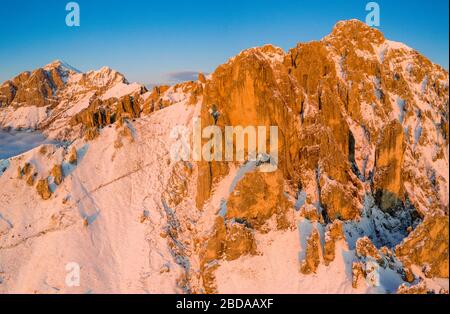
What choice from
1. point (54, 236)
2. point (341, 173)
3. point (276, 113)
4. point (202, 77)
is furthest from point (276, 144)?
point (202, 77)

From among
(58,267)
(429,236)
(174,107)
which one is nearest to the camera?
(429,236)

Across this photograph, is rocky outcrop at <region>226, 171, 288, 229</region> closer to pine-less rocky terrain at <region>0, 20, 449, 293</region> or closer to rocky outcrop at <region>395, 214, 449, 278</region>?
pine-less rocky terrain at <region>0, 20, 449, 293</region>

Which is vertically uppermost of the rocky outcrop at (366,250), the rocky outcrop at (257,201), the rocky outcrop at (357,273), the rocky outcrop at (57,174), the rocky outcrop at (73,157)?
the rocky outcrop at (73,157)

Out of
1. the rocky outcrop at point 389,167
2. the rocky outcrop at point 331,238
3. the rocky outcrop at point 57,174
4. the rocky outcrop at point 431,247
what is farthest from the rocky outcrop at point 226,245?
the rocky outcrop at point 57,174

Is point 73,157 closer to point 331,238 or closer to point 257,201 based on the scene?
point 257,201

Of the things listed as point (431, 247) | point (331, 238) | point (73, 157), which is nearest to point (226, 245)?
point (331, 238)

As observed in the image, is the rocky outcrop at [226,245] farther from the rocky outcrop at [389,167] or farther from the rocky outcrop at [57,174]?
the rocky outcrop at [57,174]

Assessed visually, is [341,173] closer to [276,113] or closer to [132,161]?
[276,113]
